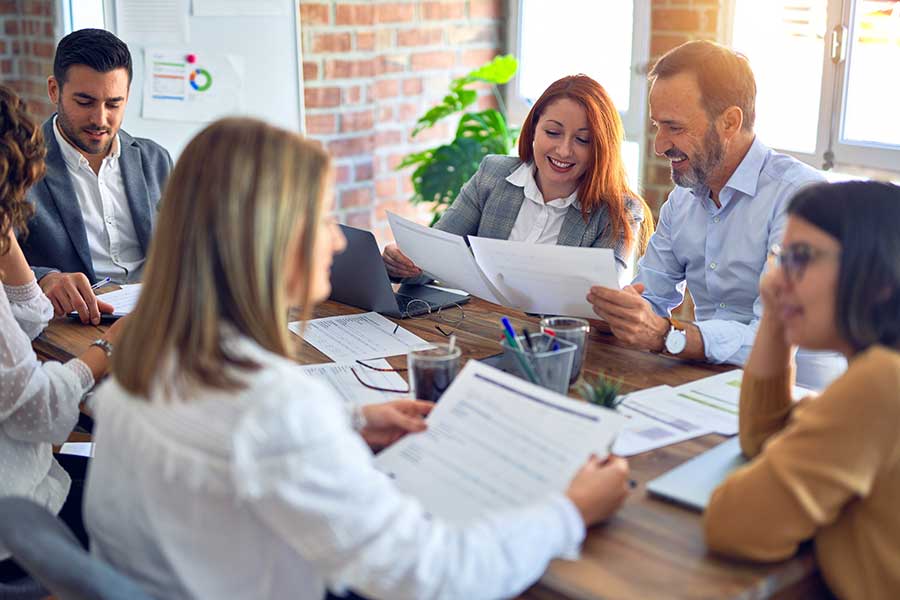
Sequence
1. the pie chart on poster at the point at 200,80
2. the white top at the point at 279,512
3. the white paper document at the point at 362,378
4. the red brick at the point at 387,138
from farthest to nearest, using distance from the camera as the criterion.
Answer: the red brick at the point at 387,138, the pie chart on poster at the point at 200,80, the white paper document at the point at 362,378, the white top at the point at 279,512

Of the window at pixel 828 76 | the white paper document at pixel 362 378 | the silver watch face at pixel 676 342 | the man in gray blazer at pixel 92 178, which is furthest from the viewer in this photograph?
the window at pixel 828 76

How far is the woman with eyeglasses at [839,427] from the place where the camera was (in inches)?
40.6

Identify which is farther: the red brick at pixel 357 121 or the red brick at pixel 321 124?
the red brick at pixel 357 121

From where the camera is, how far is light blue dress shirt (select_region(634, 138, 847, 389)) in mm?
2082

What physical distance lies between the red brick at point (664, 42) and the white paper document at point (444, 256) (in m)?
1.57

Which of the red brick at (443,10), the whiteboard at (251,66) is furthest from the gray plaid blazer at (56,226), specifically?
the red brick at (443,10)

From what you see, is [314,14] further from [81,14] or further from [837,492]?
[837,492]

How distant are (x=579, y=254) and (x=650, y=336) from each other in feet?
0.67

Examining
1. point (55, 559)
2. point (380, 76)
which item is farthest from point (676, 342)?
point (380, 76)

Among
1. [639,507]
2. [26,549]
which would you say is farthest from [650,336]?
[26,549]

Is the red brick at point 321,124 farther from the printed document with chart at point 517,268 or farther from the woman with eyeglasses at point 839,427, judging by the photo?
the woman with eyeglasses at point 839,427

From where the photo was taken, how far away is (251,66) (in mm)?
3340

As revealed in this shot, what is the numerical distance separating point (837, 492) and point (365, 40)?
9.62 ft

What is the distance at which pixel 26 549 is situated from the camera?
3.52ft
